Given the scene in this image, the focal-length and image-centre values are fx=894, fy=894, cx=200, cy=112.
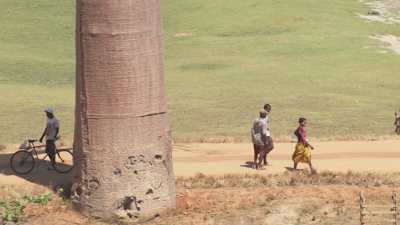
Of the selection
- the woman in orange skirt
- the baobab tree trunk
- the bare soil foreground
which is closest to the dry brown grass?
the bare soil foreground

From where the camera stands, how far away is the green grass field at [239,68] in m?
37.7

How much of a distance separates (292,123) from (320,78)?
12311 mm

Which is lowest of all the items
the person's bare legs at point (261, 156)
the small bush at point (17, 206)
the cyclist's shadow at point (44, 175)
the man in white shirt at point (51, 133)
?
the small bush at point (17, 206)

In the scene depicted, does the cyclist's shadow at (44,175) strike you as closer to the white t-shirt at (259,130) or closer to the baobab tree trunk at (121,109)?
the baobab tree trunk at (121,109)

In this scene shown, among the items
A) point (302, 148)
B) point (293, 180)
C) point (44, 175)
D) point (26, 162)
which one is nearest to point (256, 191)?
point (293, 180)

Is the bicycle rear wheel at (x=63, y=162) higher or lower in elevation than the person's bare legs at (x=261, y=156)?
lower

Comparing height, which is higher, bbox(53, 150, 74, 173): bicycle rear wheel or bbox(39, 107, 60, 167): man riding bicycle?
bbox(39, 107, 60, 167): man riding bicycle

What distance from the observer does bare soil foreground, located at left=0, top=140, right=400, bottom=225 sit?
816 inches

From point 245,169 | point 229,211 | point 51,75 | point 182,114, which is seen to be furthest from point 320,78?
point 229,211

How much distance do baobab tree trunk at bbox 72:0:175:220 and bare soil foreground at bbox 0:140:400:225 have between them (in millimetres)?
706

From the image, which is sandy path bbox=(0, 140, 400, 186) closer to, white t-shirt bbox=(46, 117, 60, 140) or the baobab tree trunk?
white t-shirt bbox=(46, 117, 60, 140)

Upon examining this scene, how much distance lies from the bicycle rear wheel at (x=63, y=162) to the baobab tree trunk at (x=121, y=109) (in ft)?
9.20

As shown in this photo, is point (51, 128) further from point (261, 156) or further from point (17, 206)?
point (261, 156)

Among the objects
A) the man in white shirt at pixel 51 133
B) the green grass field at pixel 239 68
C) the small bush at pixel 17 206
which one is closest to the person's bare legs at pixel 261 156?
the man in white shirt at pixel 51 133
